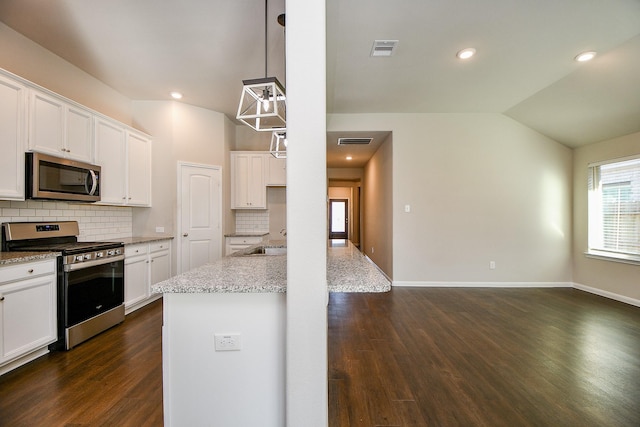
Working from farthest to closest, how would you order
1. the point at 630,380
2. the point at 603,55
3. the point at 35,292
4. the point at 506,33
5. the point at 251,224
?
the point at 251,224
the point at 603,55
the point at 506,33
the point at 35,292
the point at 630,380

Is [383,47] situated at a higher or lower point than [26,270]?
higher

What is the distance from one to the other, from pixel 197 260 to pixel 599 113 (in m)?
5.94

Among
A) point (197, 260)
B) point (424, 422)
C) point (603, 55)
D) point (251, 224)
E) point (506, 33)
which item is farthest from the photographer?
point (251, 224)

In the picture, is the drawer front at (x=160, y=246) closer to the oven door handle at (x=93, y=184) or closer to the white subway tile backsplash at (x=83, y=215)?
the white subway tile backsplash at (x=83, y=215)

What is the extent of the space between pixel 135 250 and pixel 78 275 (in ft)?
2.66

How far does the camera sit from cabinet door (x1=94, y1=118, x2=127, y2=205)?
309 cm

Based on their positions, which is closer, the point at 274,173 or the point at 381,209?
the point at 274,173

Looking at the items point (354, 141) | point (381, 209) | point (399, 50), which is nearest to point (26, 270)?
point (399, 50)

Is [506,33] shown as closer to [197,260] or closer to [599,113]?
[599,113]

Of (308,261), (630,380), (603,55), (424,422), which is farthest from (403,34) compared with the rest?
(630,380)

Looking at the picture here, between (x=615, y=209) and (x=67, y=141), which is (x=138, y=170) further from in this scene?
(x=615, y=209)

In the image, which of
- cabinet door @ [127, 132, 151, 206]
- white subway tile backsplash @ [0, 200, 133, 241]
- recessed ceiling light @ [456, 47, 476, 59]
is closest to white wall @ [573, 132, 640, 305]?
recessed ceiling light @ [456, 47, 476, 59]

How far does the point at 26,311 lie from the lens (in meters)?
2.07

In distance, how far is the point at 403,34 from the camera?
2559 mm
